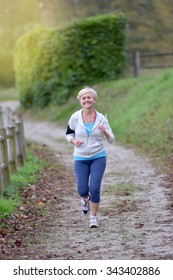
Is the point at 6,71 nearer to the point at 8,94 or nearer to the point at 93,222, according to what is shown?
the point at 8,94

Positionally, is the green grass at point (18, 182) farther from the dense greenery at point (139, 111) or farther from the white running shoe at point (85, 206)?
the dense greenery at point (139, 111)

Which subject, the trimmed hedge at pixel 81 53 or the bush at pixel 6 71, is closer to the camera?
the trimmed hedge at pixel 81 53

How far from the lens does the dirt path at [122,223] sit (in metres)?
9.08

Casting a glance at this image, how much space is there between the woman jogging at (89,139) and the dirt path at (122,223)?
56 cm

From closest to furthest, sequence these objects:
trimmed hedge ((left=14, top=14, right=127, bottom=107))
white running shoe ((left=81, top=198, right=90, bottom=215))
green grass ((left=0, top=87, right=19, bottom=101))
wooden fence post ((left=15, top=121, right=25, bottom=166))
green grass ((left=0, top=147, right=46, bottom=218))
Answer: white running shoe ((left=81, top=198, right=90, bottom=215))
green grass ((left=0, top=147, right=46, bottom=218))
wooden fence post ((left=15, top=121, right=25, bottom=166))
trimmed hedge ((left=14, top=14, right=127, bottom=107))
green grass ((left=0, top=87, right=19, bottom=101))

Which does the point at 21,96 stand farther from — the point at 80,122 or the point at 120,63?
the point at 80,122

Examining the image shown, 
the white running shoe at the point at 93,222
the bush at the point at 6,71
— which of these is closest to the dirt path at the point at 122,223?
the white running shoe at the point at 93,222

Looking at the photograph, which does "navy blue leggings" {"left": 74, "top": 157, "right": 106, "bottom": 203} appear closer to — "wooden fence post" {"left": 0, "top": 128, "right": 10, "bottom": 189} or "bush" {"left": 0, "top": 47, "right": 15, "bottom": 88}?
"wooden fence post" {"left": 0, "top": 128, "right": 10, "bottom": 189}

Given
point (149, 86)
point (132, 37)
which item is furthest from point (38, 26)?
point (132, 37)

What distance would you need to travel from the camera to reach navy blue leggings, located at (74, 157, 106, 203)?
410 inches

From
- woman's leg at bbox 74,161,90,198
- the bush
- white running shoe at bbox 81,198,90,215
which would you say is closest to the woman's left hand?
woman's leg at bbox 74,161,90,198

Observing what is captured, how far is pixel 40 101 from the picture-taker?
32.7 m

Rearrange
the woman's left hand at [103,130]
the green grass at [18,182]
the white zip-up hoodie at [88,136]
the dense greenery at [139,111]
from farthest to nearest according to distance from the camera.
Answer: the dense greenery at [139,111] → the green grass at [18,182] → the white zip-up hoodie at [88,136] → the woman's left hand at [103,130]

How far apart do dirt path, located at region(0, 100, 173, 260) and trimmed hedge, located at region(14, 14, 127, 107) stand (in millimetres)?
14723
